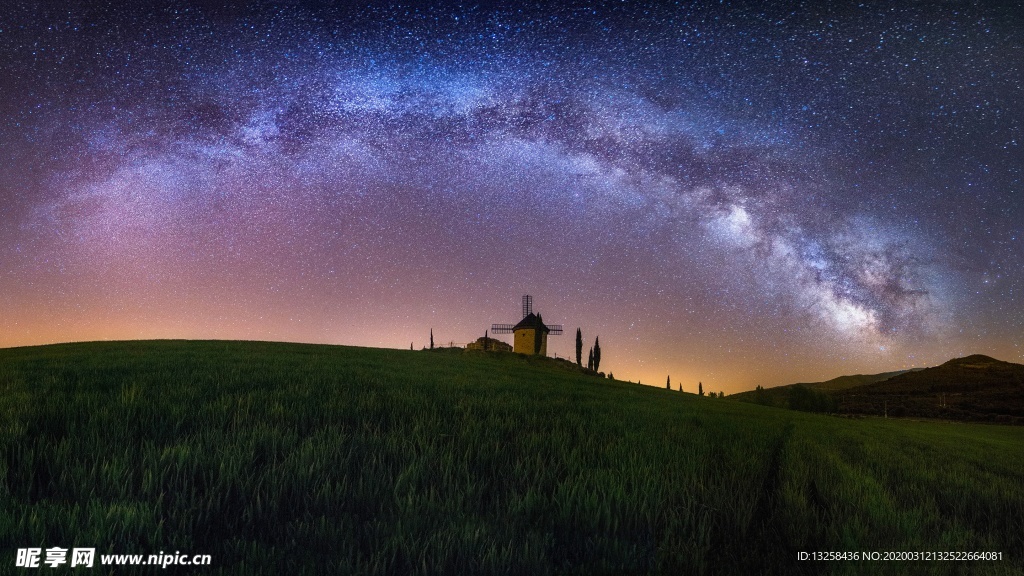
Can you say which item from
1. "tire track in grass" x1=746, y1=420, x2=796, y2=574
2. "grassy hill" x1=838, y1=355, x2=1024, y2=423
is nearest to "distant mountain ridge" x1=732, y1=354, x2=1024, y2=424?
"grassy hill" x1=838, y1=355, x2=1024, y2=423

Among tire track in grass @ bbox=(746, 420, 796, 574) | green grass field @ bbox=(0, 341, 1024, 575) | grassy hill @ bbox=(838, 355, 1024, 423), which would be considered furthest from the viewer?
grassy hill @ bbox=(838, 355, 1024, 423)

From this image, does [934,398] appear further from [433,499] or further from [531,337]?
[433,499]

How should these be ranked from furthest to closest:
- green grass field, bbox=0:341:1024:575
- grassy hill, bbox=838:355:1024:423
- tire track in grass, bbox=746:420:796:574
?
1. grassy hill, bbox=838:355:1024:423
2. tire track in grass, bbox=746:420:796:574
3. green grass field, bbox=0:341:1024:575

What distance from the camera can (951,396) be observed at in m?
115

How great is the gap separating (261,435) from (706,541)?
3.52 m

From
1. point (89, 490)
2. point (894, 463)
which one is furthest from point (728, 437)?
point (89, 490)

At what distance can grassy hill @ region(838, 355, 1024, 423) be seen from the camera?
8038cm

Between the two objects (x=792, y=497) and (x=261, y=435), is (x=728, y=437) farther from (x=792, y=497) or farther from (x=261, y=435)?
(x=261, y=435)

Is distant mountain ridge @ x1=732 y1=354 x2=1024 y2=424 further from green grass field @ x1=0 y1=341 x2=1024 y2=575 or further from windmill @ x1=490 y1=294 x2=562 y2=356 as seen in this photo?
green grass field @ x1=0 y1=341 x2=1024 y2=575

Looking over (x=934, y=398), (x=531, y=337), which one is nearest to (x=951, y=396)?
(x=934, y=398)

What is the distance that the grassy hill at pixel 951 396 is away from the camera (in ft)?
264

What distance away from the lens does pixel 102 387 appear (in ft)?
22.3

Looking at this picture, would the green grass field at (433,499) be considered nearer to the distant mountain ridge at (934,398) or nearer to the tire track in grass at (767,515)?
the tire track in grass at (767,515)

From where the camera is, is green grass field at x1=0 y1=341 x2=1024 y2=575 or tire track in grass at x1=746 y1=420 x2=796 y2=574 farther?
tire track in grass at x1=746 y1=420 x2=796 y2=574
